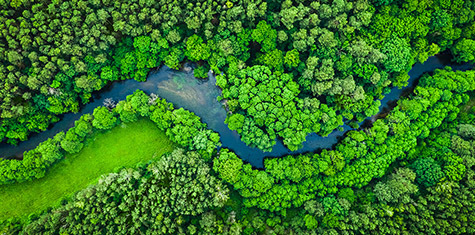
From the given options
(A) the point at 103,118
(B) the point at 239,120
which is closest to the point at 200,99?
(B) the point at 239,120

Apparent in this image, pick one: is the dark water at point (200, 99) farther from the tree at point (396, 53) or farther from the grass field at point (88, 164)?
the tree at point (396, 53)

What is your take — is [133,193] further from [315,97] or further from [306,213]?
[315,97]

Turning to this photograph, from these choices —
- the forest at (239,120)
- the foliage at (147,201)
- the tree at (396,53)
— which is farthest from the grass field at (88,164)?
the tree at (396,53)

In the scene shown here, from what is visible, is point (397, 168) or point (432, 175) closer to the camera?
point (432, 175)

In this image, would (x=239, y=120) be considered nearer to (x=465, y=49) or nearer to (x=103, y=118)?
(x=103, y=118)

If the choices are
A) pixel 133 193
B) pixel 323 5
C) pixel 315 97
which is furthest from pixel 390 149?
pixel 133 193

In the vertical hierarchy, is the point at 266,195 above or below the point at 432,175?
below
